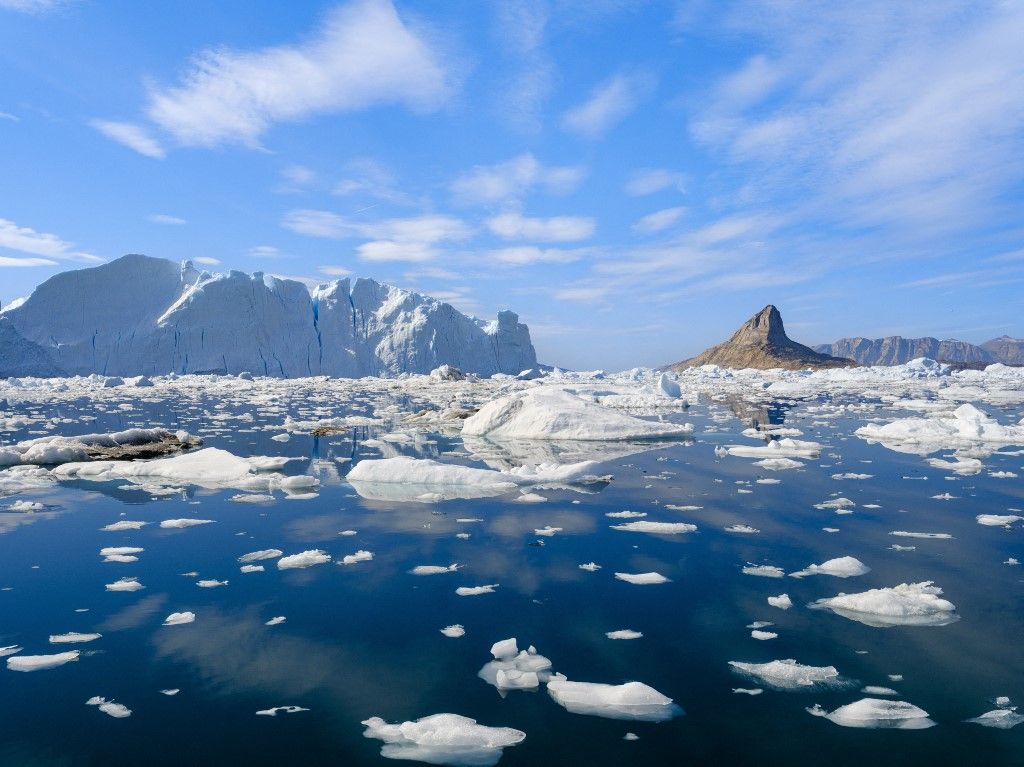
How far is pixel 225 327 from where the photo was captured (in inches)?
2176

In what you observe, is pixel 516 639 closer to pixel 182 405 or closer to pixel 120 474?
pixel 120 474

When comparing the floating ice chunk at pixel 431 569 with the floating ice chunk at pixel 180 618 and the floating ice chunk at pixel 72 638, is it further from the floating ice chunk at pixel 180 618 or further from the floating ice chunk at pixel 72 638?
the floating ice chunk at pixel 72 638

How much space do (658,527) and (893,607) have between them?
2.18 m

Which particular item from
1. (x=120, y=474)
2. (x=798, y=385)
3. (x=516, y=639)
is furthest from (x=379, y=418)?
(x=798, y=385)

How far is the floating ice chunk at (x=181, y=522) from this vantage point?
233 inches

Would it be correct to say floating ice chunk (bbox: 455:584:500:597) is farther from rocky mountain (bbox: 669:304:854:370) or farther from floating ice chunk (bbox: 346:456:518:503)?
rocky mountain (bbox: 669:304:854:370)

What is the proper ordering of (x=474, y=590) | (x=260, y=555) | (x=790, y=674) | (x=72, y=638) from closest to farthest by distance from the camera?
1. (x=790, y=674)
2. (x=72, y=638)
3. (x=474, y=590)
4. (x=260, y=555)

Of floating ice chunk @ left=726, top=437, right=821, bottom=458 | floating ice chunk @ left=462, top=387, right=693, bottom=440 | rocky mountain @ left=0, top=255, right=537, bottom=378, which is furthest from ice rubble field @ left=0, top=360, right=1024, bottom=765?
rocky mountain @ left=0, top=255, right=537, bottom=378

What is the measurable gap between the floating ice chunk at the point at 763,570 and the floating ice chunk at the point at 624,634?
138 cm

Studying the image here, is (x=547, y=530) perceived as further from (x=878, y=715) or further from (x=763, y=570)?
(x=878, y=715)

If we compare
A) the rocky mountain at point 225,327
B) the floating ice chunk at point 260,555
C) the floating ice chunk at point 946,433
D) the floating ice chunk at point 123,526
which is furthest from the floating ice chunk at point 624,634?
the rocky mountain at point 225,327

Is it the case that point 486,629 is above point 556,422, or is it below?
below

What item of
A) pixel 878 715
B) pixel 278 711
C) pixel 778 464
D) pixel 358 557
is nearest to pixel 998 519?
pixel 778 464

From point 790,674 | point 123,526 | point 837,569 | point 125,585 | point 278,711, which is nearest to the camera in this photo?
point 278,711
